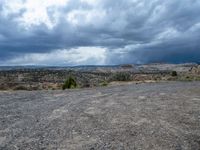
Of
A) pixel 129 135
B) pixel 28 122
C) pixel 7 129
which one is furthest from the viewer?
pixel 28 122

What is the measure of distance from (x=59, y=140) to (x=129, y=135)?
7.21ft

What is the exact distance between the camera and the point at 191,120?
13641 millimetres

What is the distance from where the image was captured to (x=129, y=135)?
35.3ft

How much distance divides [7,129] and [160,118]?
5.94 meters

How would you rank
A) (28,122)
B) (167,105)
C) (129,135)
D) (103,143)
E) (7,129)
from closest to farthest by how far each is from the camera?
(103,143) < (129,135) < (7,129) < (28,122) < (167,105)

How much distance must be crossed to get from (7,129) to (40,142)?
2512 mm

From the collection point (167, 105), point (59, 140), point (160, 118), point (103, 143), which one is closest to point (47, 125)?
point (59, 140)

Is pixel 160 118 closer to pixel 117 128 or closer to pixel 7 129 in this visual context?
pixel 117 128

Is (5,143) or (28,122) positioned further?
(28,122)

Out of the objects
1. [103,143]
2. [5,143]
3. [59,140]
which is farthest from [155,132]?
[5,143]

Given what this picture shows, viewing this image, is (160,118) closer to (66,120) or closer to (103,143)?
(66,120)

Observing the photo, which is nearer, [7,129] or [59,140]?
[59,140]

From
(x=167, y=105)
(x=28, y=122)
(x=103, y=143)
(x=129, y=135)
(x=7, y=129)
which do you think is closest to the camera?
(x=103, y=143)

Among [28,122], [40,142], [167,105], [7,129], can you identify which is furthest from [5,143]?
[167,105]
